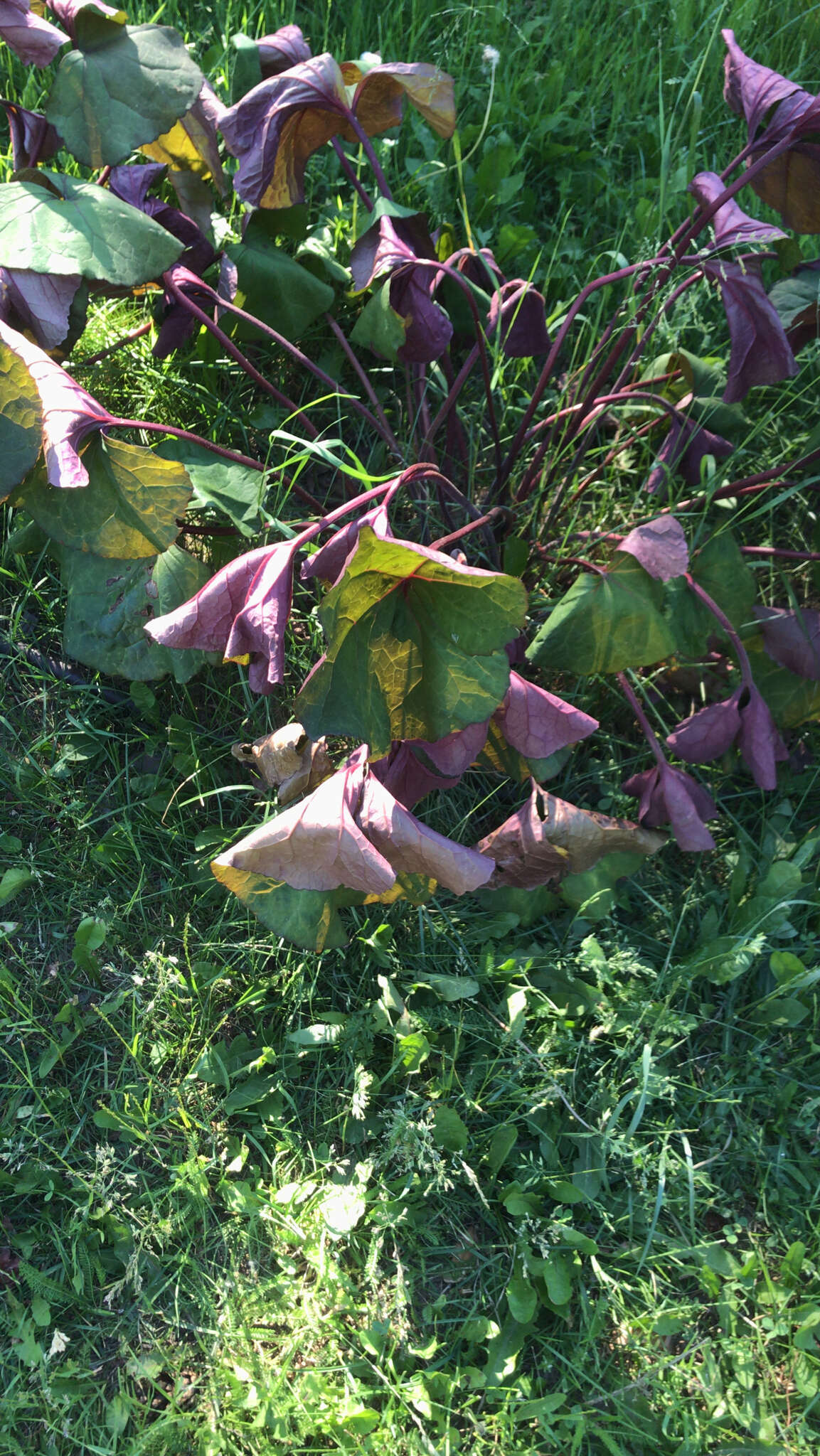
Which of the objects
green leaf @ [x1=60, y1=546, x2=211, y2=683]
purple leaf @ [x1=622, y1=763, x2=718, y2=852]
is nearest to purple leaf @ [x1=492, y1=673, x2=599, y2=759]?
purple leaf @ [x1=622, y1=763, x2=718, y2=852]

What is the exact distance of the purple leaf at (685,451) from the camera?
75.2 inches

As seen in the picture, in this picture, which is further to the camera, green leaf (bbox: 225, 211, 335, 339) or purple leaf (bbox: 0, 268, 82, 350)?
green leaf (bbox: 225, 211, 335, 339)

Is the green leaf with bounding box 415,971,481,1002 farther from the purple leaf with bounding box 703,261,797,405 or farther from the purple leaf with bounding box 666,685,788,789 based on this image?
the purple leaf with bounding box 703,261,797,405

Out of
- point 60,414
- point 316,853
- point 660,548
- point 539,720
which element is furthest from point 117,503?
point 660,548

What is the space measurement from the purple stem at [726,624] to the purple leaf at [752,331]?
356 mm

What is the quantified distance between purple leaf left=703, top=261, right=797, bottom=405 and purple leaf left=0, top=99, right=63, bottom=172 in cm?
118

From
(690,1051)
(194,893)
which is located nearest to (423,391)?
(194,893)

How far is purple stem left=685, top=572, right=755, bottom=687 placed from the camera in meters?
1.80

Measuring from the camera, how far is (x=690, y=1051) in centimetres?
191

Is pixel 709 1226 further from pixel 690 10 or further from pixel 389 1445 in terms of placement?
pixel 690 10

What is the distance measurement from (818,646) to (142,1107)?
4.88ft

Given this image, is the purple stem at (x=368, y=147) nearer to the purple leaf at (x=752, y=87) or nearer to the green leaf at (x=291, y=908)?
the purple leaf at (x=752, y=87)

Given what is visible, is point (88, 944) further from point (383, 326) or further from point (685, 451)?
point (685, 451)

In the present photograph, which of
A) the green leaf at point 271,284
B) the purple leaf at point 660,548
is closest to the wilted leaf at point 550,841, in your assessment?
the purple leaf at point 660,548
